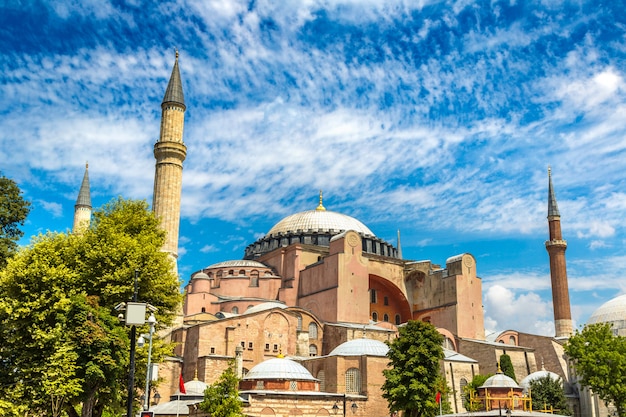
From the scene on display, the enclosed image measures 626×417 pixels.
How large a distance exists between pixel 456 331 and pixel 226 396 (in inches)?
777

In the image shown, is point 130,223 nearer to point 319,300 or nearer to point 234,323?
point 234,323

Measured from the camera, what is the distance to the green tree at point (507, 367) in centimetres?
3659

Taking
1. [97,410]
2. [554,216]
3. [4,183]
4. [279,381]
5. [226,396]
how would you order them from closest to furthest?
[97,410] < [226,396] < [4,183] < [279,381] < [554,216]

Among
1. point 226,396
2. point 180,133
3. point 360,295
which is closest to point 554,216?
point 360,295

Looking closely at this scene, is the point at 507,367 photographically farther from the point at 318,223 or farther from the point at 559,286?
the point at 318,223

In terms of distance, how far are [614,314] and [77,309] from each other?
3784cm

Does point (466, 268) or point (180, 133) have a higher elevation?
point (180, 133)

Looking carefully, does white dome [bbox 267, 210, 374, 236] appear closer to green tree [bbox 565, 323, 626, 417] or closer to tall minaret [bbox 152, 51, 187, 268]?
tall minaret [bbox 152, 51, 187, 268]

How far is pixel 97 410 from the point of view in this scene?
842 inches

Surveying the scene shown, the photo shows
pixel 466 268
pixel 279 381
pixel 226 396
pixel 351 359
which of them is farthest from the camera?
pixel 466 268

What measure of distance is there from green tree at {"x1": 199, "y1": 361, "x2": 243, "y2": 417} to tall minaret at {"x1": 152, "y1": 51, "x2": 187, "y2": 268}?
14.2 meters

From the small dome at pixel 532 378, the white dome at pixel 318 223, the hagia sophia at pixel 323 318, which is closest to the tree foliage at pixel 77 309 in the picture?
the hagia sophia at pixel 323 318

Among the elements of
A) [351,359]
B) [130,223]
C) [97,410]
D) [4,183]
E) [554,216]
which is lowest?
[97,410]

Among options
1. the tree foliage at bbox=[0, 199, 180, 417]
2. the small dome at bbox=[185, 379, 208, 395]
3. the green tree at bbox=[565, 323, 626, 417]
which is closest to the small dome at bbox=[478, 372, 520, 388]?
the green tree at bbox=[565, 323, 626, 417]
